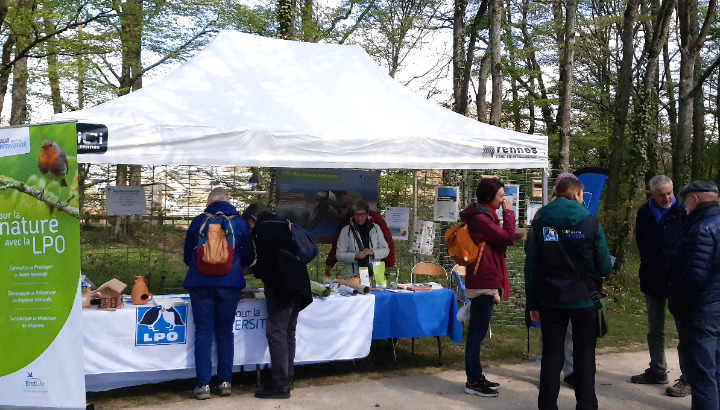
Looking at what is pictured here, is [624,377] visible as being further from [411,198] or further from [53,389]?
[53,389]

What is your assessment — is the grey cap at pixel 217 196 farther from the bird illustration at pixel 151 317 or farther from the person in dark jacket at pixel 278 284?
the bird illustration at pixel 151 317

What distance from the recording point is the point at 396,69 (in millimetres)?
21828

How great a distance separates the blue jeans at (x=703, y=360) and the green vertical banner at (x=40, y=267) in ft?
12.5

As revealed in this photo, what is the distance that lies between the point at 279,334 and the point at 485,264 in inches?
66.3

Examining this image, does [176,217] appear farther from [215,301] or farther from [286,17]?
[286,17]

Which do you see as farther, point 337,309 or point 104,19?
point 104,19

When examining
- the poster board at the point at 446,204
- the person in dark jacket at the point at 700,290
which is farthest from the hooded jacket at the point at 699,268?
the poster board at the point at 446,204

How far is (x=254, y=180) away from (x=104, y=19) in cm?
735

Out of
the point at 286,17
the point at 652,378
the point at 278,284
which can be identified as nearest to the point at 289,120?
the point at 278,284

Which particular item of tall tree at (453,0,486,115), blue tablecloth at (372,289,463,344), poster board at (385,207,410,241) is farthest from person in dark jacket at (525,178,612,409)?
tall tree at (453,0,486,115)

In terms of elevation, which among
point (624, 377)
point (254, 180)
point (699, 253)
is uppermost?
point (254, 180)

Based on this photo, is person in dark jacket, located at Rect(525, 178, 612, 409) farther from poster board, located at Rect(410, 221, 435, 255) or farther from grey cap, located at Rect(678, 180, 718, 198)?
poster board, located at Rect(410, 221, 435, 255)

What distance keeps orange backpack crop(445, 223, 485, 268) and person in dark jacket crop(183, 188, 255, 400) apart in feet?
5.33

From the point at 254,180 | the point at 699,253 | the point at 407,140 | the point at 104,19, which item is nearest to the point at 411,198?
the point at 254,180
